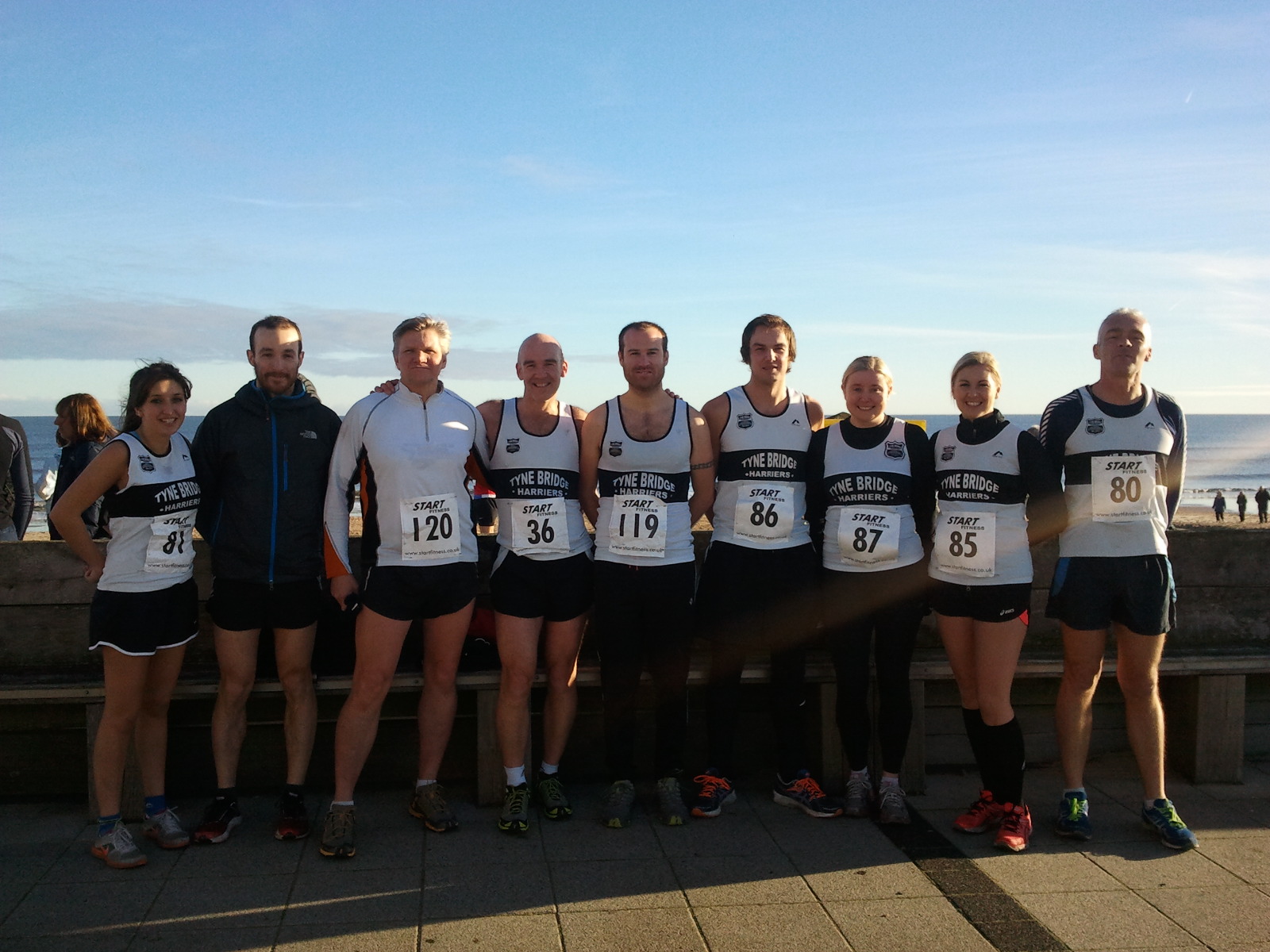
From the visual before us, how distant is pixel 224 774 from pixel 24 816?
3.27 ft

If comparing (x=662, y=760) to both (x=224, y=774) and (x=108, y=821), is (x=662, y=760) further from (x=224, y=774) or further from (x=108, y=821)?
(x=108, y=821)

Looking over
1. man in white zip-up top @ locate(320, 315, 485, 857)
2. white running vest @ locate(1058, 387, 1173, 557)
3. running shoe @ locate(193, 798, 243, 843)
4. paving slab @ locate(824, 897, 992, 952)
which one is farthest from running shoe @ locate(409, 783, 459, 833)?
white running vest @ locate(1058, 387, 1173, 557)

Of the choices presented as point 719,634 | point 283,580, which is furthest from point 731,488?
point 283,580

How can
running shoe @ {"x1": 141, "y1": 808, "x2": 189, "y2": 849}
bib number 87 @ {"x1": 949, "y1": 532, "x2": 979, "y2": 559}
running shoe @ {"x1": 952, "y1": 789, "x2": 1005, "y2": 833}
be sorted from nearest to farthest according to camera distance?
running shoe @ {"x1": 141, "y1": 808, "x2": 189, "y2": 849}
bib number 87 @ {"x1": 949, "y1": 532, "x2": 979, "y2": 559}
running shoe @ {"x1": 952, "y1": 789, "x2": 1005, "y2": 833}

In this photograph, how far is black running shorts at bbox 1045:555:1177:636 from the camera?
4047 millimetres

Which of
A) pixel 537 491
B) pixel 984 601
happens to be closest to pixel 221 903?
pixel 537 491

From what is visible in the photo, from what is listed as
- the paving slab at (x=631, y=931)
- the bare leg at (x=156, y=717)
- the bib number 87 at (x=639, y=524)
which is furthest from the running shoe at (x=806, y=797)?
the bare leg at (x=156, y=717)

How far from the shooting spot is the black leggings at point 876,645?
4.23m

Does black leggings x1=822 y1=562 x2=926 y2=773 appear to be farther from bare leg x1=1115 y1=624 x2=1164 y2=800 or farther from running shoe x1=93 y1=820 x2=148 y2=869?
running shoe x1=93 y1=820 x2=148 y2=869

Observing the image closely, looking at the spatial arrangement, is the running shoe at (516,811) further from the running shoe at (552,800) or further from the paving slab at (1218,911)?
the paving slab at (1218,911)

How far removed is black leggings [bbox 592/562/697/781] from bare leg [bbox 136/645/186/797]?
1726 mm

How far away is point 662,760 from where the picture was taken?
443 cm

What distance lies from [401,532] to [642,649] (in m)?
1.17

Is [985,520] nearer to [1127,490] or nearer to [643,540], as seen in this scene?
[1127,490]
